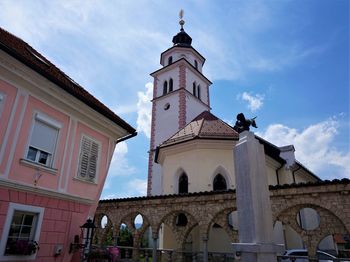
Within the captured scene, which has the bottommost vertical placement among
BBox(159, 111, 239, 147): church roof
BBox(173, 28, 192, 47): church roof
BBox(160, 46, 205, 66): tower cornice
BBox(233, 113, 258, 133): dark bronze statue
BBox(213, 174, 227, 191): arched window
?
BBox(233, 113, 258, 133): dark bronze statue

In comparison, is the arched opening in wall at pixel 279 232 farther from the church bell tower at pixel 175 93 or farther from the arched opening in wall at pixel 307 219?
the church bell tower at pixel 175 93

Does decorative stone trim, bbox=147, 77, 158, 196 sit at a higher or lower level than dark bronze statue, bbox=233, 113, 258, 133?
higher

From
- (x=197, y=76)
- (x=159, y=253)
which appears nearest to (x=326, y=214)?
(x=159, y=253)

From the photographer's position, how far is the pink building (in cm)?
761

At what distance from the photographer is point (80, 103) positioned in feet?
32.6

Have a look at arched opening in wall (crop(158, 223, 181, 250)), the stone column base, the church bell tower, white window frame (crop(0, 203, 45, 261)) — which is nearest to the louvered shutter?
white window frame (crop(0, 203, 45, 261))

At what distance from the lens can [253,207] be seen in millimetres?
5172

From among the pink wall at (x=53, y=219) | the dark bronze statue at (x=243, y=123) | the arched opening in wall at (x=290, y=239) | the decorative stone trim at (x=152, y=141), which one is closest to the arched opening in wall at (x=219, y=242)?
the arched opening in wall at (x=290, y=239)

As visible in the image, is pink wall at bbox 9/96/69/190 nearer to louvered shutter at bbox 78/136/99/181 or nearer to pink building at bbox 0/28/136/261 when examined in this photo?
pink building at bbox 0/28/136/261

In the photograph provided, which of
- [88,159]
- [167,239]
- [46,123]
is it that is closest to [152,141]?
[167,239]

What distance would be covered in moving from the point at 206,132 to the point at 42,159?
10.3 m

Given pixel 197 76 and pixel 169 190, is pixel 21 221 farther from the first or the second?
pixel 197 76

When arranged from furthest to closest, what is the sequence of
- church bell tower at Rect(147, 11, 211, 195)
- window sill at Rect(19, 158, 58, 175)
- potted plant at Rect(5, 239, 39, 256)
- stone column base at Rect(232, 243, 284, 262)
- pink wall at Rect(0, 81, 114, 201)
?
1. church bell tower at Rect(147, 11, 211, 195)
2. window sill at Rect(19, 158, 58, 175)
3. pink wall at Rect(0, 81, 114, 201)
4. potted plant at Rect(5, 239, 39, 256)
5. stone column base at Rect(232, 243, 284, 262)

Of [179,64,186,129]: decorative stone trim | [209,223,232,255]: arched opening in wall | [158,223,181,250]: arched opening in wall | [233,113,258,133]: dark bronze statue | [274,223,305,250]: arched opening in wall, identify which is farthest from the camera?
[179,64,186,129]: decorative stone trim
